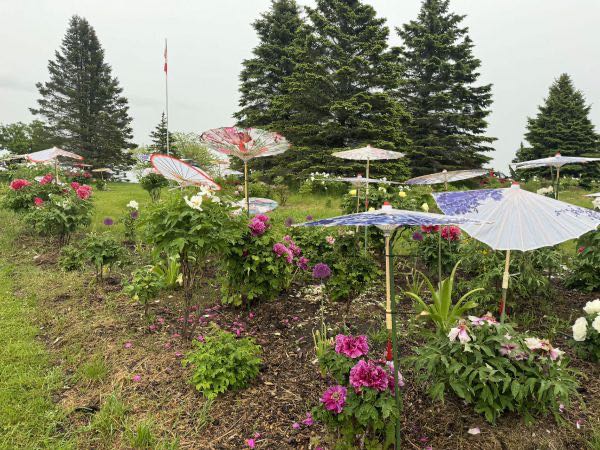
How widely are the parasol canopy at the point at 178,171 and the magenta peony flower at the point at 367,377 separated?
72.7 inches

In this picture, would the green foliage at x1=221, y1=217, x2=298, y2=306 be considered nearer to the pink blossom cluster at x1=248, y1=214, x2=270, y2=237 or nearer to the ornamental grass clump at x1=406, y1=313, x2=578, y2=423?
the pink blossom cluster at x1=248, y1=214, x2=270, y2=237

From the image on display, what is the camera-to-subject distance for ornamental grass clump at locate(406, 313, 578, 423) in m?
1.74

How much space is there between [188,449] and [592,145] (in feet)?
72.9

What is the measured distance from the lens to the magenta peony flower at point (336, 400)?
1.65 metres

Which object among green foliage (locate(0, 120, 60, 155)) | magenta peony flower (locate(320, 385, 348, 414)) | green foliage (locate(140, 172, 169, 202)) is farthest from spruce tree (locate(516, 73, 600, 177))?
green foliage (locate(0, 120, 60, 155))

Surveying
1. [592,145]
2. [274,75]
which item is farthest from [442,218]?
[592,145]

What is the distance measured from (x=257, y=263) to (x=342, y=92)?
11.2 meters

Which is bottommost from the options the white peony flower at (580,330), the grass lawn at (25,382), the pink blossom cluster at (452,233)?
the grass lawn at (25,382)

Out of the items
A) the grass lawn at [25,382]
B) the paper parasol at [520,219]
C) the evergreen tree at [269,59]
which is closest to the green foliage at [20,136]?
the evergreen tree at [269,59]

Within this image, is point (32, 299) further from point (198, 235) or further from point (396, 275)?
point (396, 275)

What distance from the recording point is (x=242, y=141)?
353 centimetres

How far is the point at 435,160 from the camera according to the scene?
1496 centimetres

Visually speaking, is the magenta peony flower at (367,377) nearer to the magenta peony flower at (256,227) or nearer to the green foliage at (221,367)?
the green foliage at (221,367)

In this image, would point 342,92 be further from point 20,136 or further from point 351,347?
point 20,136
